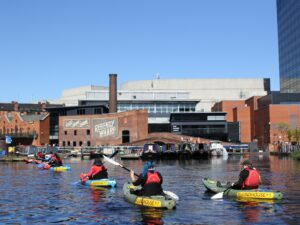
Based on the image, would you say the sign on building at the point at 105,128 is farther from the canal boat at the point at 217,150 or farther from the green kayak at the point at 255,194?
the green kayak at the point at 255,194

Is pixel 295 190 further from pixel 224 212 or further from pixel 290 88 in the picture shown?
pixel 290 88

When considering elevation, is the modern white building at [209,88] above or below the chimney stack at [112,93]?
above

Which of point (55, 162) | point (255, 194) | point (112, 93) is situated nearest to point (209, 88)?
point (112, 93)

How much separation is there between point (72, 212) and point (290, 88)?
13829 centimetres

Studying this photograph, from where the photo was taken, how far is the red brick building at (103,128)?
4747 inches

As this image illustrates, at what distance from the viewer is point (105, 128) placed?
123 metres

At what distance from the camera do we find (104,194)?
28.3m

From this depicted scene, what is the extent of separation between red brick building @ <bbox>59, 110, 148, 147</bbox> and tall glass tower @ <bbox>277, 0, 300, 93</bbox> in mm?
52588

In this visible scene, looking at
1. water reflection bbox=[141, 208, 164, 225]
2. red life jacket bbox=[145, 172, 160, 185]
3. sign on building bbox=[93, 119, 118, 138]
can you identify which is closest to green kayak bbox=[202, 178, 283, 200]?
red life jacket bbox=[145, 172, 160, 185]

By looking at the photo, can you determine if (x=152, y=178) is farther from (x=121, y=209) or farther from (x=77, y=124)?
(x=77, y=124)

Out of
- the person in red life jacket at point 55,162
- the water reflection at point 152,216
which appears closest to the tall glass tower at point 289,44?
the person in red life jacket at point 55,162

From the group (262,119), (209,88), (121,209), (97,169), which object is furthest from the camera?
(209,88)

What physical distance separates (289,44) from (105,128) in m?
66.5

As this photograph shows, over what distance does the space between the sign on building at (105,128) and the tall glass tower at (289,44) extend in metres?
58.9
